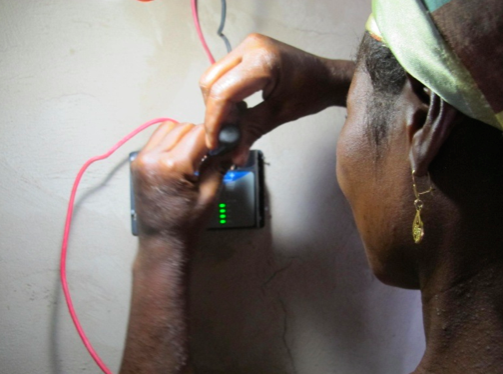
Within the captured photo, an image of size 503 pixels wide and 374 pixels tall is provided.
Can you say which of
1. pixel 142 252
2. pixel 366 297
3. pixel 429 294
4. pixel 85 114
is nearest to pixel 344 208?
pixel 366 297

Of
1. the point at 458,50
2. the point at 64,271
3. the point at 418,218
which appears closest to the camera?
the point at 458,50

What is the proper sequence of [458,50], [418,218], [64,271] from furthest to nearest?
[64,271]
[418,218]
[458,50]

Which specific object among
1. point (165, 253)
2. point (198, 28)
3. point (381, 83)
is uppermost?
point (198, 28)

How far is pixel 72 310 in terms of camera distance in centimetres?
79

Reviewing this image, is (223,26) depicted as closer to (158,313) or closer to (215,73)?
(215,73)

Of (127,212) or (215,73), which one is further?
(127,212)

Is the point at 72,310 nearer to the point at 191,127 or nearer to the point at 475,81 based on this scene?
the point at 191,127

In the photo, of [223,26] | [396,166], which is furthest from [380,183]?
[223,26]

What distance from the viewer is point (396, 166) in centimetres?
59

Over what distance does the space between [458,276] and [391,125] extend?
22 cm

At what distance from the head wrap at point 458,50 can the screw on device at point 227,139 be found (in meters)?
0.28

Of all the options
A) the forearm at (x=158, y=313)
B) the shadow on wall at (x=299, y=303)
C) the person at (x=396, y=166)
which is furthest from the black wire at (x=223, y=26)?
the forearm at (x=158, y=313)

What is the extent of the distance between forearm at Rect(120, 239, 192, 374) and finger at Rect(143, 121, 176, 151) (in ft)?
0.51

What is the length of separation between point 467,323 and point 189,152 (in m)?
0.47
